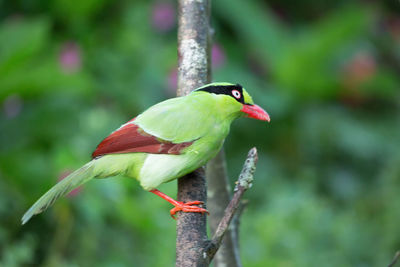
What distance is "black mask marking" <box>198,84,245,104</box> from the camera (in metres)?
2.24

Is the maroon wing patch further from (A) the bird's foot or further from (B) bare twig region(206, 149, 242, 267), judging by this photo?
(B) bare twig region(206, 149, 242, 267)

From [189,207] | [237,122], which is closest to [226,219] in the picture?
[189,207]

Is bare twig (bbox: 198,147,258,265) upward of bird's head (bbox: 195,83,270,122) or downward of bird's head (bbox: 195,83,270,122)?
downward

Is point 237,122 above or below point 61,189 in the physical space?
above

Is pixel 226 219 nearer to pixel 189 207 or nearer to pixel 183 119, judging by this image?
pixel 189 207

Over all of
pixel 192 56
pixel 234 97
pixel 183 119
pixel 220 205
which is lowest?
pixel 220 205

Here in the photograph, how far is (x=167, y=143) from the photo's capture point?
2158mm

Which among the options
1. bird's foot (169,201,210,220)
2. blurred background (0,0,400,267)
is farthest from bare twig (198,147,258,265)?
blurred background (0,0,400,267)

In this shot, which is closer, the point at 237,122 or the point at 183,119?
the point at 183,119

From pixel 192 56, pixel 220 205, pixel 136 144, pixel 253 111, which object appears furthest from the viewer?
pixel 220 205

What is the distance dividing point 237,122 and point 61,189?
3.28 m

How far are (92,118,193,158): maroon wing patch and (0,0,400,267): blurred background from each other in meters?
1.11

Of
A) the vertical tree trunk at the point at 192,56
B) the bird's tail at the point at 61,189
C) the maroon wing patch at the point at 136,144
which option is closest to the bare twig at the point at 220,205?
the vertical tree trunk at the point at 192,56

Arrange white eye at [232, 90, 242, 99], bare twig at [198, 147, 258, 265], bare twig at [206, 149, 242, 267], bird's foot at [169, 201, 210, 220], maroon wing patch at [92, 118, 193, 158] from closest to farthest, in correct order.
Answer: bare twig at [198, 147, 258, 265] → bird's foot at [169, 201, 210, 220] → maroon wing patch at [92, 118, 193, 158] → white eye at [232, 90, 242, 99] → bare twig at [206, 149, 242, 267]
